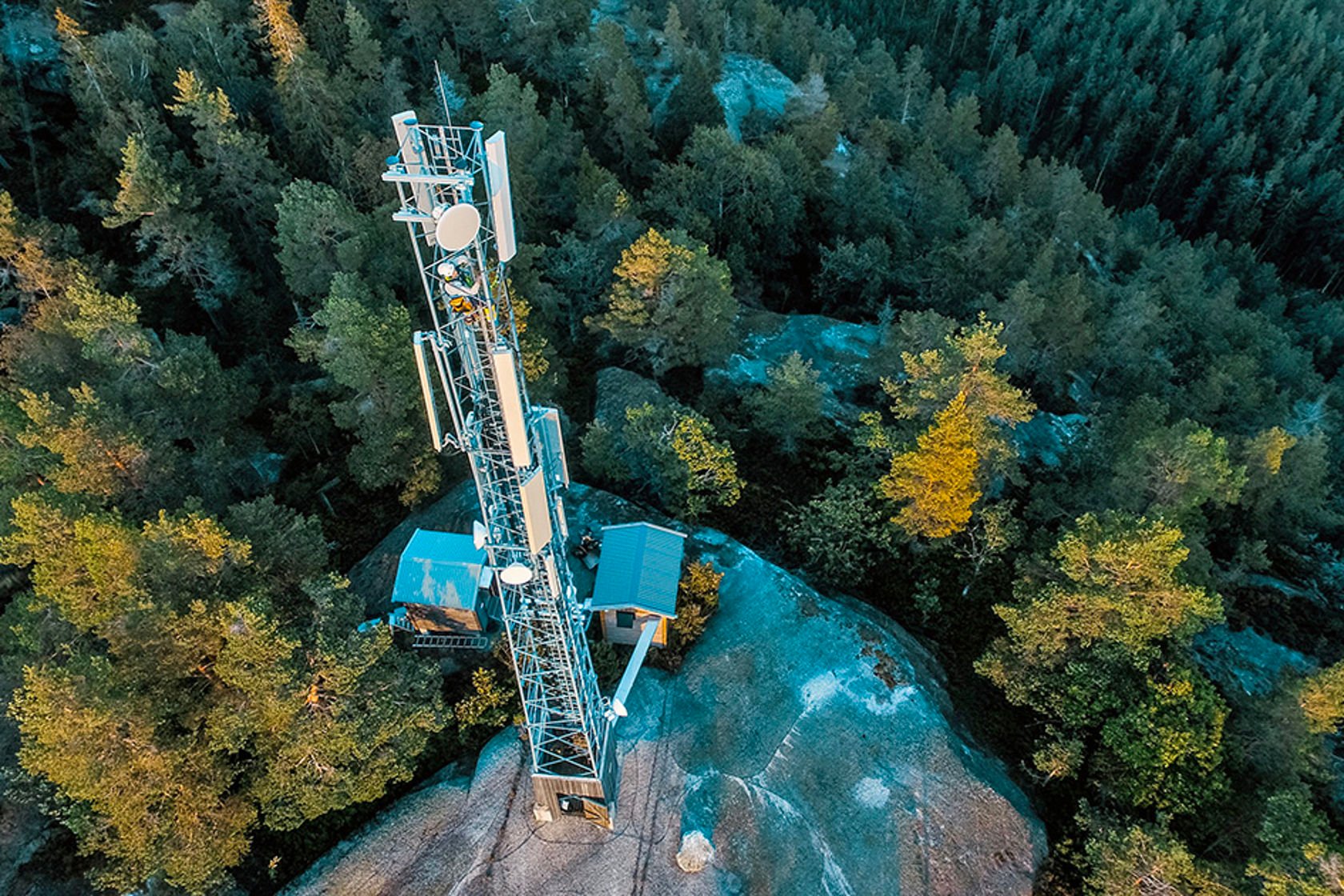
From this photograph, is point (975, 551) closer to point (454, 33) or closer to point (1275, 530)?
point (1275, 530)

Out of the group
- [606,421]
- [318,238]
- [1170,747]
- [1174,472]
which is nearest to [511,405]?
[1170,747]

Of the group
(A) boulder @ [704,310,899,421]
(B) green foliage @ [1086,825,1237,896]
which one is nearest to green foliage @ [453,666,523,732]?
(B) green foliage @ [1086,825,1237,896]

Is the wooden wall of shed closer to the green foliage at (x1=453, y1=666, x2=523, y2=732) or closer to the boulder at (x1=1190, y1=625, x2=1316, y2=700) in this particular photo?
the green foliage at (x1=453, y1=666, x2=523, y2=732)

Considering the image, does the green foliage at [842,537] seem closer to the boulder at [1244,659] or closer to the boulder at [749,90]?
the boulder at [1244,659]

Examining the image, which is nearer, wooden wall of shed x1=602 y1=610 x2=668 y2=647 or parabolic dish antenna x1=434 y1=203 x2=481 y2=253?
parabolic dish antenna x1=434 y1=203 x2=481 y2=253

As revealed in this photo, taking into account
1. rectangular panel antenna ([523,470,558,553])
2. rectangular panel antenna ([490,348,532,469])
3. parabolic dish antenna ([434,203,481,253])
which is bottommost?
rectangular panel antenna ([523,470,558,553])

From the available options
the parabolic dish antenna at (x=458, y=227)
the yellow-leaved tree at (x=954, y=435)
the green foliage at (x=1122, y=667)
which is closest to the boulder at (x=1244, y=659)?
the green foliage at (x=1122, y=667)
